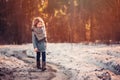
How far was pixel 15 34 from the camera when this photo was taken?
49.4 metres

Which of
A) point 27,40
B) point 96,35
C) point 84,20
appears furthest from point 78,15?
point 27,40

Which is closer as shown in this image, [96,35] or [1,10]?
[1,10]

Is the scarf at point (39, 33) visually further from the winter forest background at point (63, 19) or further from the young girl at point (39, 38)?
the winter forest background at point (63, 19)

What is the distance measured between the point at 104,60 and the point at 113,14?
3388cm

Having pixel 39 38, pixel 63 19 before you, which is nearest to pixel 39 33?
pixel 39 38

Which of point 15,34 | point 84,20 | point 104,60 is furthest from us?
point 84,20

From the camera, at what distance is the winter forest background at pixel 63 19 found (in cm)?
5000

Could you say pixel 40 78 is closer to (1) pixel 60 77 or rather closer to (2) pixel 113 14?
(1) pixel 60 77

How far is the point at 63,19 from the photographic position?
208 ft

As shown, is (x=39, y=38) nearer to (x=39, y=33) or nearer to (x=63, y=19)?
(x=39, y=33)

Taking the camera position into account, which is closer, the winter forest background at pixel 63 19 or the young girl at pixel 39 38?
the young girl at pixel 39 38

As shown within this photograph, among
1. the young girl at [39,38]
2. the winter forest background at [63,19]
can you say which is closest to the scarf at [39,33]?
the young girl at [39,38]

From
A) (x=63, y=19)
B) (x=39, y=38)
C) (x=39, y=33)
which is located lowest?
(x=63, y=19)

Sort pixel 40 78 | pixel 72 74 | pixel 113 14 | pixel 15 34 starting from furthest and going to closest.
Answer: pixel 113 14 → pixel 15 34 → pixel 72 74 → pixel 40 78
